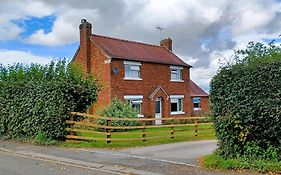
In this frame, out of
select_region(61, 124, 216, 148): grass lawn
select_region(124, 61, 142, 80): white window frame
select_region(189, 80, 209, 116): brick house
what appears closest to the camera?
select_region(61, 124, 216, 148): grass lawn

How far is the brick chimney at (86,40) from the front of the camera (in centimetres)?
3144

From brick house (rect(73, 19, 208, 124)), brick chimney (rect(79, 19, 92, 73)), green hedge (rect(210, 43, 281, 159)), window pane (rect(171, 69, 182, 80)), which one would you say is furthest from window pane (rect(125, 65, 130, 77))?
green hedge (rect(210, 43, 281, 159))

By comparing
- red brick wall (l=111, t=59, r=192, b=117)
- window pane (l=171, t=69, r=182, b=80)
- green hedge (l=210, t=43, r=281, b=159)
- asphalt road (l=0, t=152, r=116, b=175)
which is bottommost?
asphalt road (l=0, t=152, r=116, b=175)

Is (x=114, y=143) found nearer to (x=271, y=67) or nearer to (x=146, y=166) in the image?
(x=146, y=166)

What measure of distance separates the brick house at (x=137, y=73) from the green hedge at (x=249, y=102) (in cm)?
1866

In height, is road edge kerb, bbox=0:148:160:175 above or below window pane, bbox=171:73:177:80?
below

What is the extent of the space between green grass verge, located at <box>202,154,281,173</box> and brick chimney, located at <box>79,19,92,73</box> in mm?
22338

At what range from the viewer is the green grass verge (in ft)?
30.6

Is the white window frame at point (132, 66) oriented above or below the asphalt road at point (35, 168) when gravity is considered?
above

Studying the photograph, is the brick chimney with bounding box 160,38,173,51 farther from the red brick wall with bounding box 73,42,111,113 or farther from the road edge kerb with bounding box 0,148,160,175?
the road edge kerb with bounding box 0,148,160,175

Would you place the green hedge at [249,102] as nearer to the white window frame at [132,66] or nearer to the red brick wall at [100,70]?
the red brick wall at [100,70]

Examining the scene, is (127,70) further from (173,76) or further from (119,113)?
(119,113)

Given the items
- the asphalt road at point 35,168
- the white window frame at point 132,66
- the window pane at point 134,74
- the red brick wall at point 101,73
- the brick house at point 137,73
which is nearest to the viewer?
the asphalt road at point 35,168

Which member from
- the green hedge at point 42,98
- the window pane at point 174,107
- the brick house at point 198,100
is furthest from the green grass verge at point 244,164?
the brick house at point 198,100
